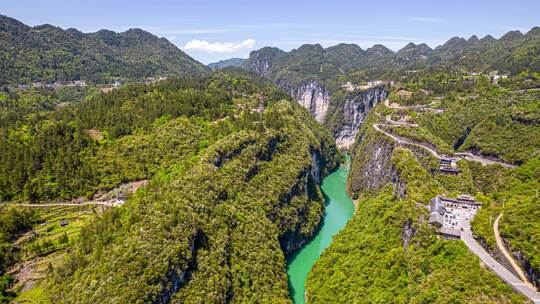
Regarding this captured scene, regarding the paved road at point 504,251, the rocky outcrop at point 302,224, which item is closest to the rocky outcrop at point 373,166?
the rocky outcrop at point 302,224

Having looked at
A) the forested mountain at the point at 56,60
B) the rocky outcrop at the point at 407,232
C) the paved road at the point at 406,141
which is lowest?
the rocky outcrop at the point at 407,232

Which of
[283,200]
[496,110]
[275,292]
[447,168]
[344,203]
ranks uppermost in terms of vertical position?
[496,110]

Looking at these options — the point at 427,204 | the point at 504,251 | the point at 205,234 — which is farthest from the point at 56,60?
the point at 504,251

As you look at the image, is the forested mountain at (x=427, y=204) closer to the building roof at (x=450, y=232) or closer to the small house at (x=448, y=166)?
the small house at (x=448, y=166)

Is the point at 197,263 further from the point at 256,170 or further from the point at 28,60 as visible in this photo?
the point at 28,60

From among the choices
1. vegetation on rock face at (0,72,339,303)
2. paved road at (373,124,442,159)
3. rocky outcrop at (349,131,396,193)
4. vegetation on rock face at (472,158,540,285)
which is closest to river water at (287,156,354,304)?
vegetation on rock face at (0,72,339,303)

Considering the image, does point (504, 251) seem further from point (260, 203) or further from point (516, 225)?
point (260, 203)

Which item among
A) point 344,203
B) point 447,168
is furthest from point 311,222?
point 447,168
